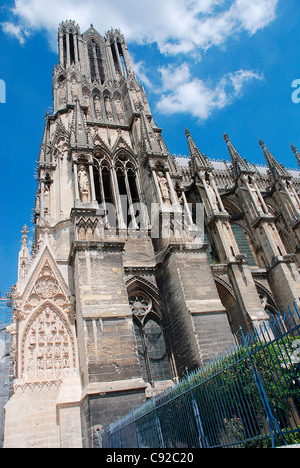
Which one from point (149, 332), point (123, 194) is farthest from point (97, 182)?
point (149, 332)

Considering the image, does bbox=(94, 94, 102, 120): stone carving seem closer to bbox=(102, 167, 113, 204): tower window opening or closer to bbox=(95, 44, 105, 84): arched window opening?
bbox=(95, 44, 105, 84): arched window opening

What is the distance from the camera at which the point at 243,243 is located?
830 inches

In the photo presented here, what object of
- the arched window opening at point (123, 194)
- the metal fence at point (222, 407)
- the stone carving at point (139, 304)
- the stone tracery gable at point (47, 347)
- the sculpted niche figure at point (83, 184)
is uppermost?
the arched window opening at point (123, 194)

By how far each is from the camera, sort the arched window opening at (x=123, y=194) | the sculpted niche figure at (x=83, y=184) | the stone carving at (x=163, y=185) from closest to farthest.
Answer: the sculpted niche figure at (x=83, y=184) < the stone carving at (x=163, y=185) < the arched window opening at (x=123, y=194)

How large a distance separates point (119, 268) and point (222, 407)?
6882 mm

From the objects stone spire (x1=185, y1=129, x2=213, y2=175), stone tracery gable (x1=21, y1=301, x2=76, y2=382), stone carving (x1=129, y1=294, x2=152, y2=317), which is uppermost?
stone spire (x1=185, y1=129, x2=213, y2=175)

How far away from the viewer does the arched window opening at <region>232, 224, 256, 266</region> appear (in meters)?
20.5

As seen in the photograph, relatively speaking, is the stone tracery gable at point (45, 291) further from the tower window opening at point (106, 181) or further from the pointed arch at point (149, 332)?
the tower window opening at point (106, 181)

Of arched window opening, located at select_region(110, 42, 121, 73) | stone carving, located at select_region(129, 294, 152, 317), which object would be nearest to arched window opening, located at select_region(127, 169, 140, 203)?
stone carving, located at select_region(129, 294, 152, 317)

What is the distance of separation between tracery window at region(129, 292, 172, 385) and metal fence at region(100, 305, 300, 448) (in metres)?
4.87

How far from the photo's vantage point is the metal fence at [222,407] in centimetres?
509

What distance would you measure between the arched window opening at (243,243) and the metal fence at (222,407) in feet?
47.1

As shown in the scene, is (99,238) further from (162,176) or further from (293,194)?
(293,194)

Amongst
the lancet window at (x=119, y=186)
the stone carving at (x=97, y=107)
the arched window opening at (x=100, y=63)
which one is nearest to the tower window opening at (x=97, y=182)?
the lancet window at (x=119, y=186)
